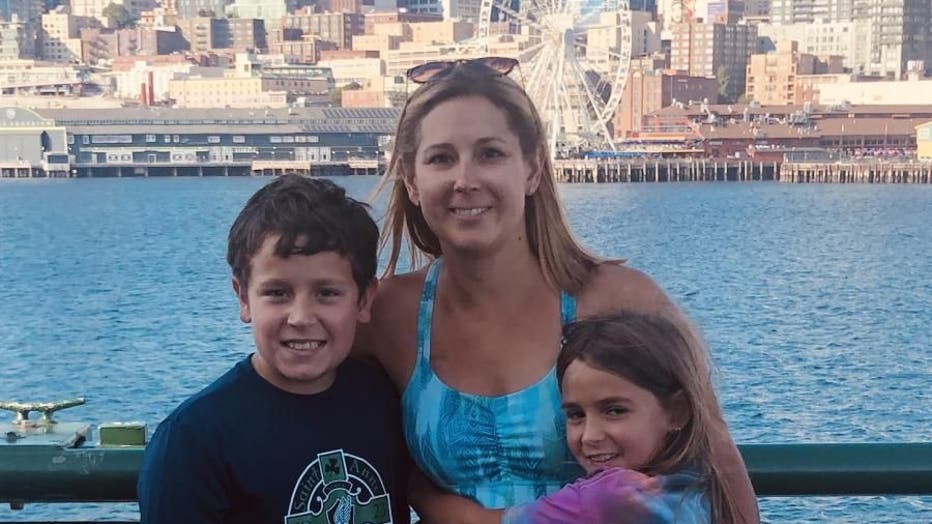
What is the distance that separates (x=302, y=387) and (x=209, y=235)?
43782 mm

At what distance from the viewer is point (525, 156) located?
1.95 meters

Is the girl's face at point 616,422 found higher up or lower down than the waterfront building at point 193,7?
lower down

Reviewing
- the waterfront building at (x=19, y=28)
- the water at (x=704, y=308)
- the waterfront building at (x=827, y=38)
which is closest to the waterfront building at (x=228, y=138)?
the water at (x=704, y=308)

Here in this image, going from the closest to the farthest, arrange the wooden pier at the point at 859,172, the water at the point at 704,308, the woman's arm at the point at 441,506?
the woman's arm at the point at 441,506 → the water at the point at 704,308 → the wooden pier at the point at 859,172

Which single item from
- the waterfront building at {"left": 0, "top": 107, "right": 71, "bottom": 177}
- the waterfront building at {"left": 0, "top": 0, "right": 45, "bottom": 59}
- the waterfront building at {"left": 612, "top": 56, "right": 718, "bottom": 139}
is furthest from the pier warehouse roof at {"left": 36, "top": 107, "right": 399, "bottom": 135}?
the waterfront building at {"left": 0, "top": 0, "right": 45, "bottom": 59}

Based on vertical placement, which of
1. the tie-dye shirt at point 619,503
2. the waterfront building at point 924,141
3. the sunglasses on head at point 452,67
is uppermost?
the sunglasses on head at point 452,67

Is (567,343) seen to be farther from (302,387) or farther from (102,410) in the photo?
(102,410)

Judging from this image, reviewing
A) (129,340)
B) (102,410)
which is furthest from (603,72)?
(102,410)

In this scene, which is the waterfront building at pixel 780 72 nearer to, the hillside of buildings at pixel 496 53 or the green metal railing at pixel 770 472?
the hillside of buildings at pixel 496 53

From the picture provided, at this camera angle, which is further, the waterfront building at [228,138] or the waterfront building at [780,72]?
the waterfront building at [780,72]

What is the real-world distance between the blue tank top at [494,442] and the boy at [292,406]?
4 centimetres

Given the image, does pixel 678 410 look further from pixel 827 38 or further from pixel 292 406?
pixel 827 38

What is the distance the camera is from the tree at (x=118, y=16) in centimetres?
13562

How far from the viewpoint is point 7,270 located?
117ft
